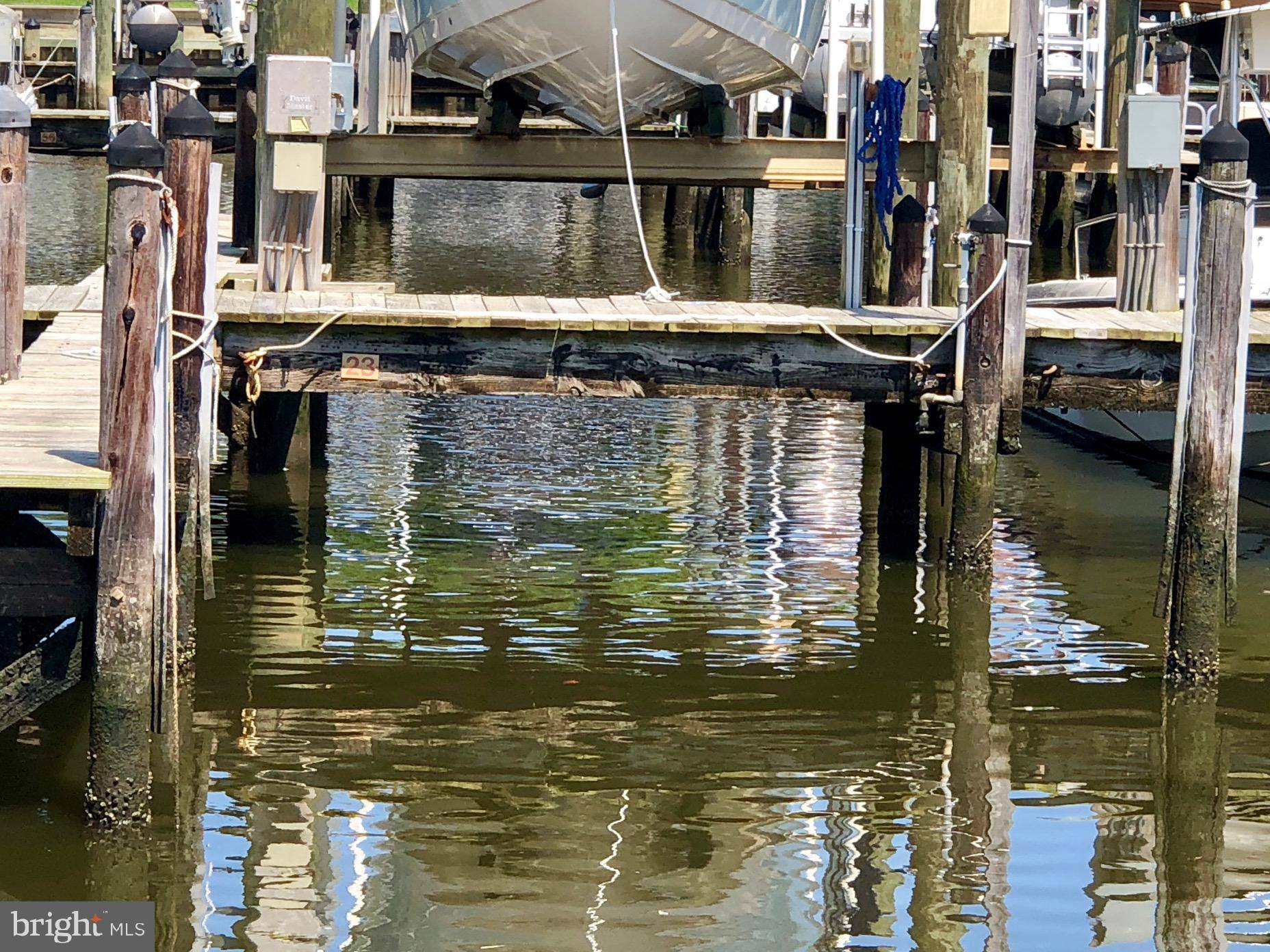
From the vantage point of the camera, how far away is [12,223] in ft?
29.4

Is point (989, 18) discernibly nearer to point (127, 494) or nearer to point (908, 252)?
point (908, 252)

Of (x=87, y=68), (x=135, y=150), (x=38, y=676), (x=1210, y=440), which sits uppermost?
(x=87, y=68)

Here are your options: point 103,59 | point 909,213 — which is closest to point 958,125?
point 909,213

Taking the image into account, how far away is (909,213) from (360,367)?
10.6ft

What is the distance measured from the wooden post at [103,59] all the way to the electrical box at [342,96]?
56.2 ft

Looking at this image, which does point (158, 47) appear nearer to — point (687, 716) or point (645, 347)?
point (645, 347)

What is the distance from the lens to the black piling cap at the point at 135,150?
20.9 ft

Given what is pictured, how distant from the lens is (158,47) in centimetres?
1219

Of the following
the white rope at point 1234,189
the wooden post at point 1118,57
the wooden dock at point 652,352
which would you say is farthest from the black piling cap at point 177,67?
the wooden post at point 1118,57

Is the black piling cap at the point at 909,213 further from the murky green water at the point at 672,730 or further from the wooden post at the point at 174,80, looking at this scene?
the wooden post at the point at 174,80

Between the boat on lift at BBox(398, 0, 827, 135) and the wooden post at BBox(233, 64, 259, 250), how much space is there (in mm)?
1175

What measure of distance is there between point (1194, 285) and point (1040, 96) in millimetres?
13256

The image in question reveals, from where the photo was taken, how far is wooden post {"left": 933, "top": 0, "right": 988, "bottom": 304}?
33.7 ft

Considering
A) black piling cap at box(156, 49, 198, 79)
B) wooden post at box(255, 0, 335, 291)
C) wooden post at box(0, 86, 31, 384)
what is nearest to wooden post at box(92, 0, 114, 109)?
black piling cap at box(156, 49, 198, 79)
